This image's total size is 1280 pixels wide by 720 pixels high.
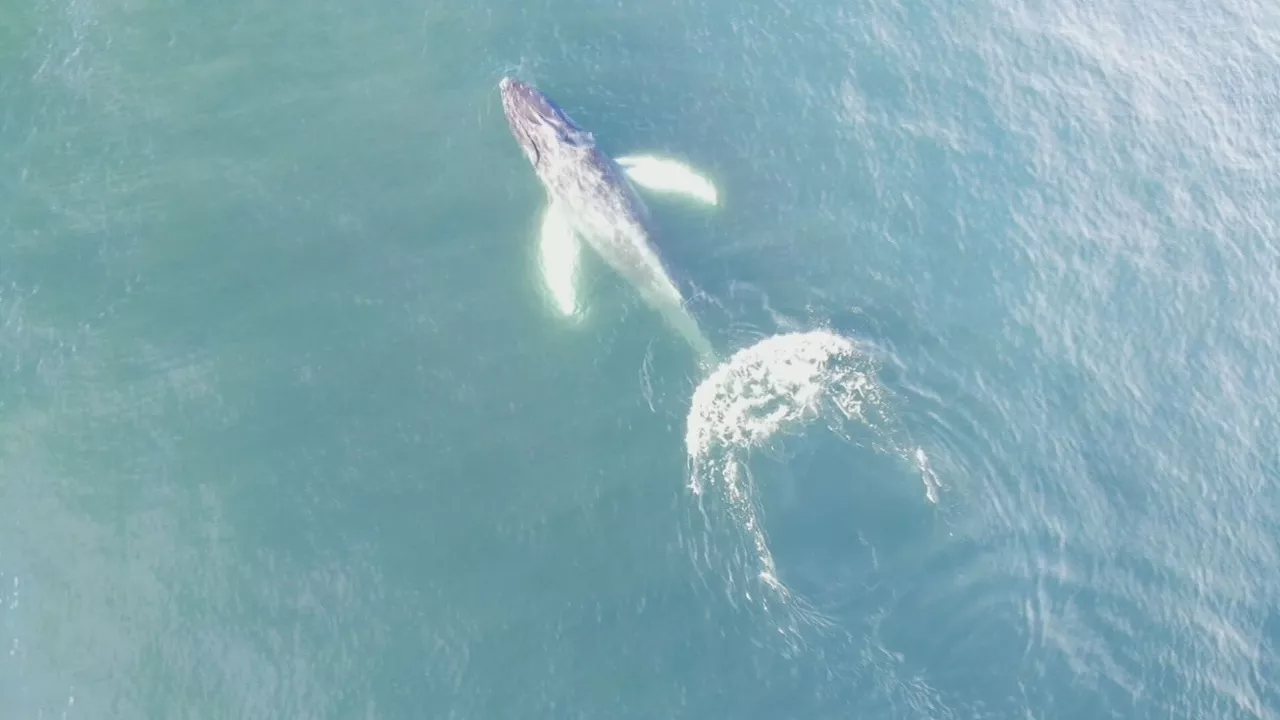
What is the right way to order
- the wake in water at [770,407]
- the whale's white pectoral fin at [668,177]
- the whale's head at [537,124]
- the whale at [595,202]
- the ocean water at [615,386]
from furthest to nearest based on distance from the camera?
the whale's white pectoral fin at [668,177] → the whale's head at [537,124] → the whale at [595,202] → the wake in water at [770,407] → the ocean water at [615,386]

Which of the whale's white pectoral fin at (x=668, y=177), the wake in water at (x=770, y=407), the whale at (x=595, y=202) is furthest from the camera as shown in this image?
the whale's white pectoral fin at (x=668, y=177)

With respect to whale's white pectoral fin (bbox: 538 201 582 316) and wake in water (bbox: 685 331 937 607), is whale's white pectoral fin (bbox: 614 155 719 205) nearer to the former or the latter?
whale's white pectoral fin (bbox: 538 201 582 316)

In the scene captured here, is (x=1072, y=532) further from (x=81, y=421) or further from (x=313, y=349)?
(x=81, y=421)

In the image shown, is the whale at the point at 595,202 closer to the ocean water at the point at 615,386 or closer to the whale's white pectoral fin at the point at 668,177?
the whale's white pectoral fin at the point at 668,177

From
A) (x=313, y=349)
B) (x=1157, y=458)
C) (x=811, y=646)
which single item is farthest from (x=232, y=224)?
(x=1157, y=458)

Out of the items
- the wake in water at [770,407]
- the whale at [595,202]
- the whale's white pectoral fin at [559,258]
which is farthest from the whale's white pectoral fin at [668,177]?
the wake in water at [770,407]
